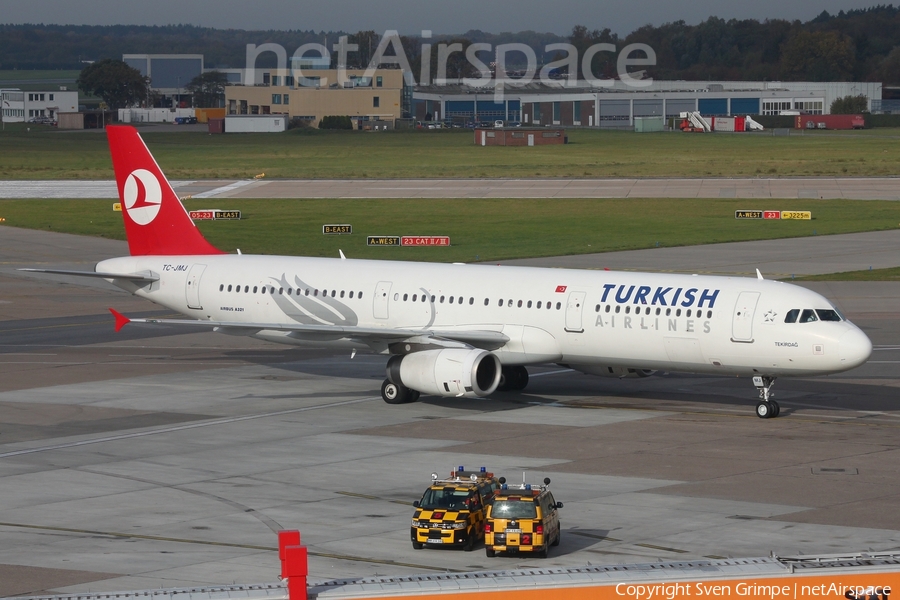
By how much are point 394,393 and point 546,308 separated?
19.0ft

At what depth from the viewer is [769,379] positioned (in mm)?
40344

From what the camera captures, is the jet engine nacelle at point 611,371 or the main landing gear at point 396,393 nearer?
the main landing gear at point 396,393

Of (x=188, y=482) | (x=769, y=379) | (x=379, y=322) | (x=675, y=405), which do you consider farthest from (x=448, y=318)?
(x=188, y=482)

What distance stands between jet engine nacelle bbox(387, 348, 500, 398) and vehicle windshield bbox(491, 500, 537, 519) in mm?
15284

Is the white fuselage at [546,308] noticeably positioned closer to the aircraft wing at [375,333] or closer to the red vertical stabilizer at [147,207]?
Answer: the aircraft wing at [375,333]

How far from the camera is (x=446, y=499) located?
26016 millimetres

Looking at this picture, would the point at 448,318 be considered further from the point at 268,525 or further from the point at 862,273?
the point at 862,273

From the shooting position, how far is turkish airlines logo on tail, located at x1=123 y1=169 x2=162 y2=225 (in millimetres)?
50719

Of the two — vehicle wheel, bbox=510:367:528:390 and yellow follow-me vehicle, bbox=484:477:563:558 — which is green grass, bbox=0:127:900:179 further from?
yellow follow-me vehicle, bbox=484:477:563:558

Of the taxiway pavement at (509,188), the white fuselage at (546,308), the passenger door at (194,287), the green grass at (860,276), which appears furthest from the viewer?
the taxiway pavement at (509,188)

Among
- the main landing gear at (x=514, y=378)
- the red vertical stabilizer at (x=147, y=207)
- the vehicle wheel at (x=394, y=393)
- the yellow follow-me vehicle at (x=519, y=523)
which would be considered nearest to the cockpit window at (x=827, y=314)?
the main landing gear at (x=514, y=378)

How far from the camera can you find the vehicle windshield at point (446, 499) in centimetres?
2592

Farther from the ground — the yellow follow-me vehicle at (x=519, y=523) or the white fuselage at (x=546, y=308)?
the white fuselage at (x=546, y=308)

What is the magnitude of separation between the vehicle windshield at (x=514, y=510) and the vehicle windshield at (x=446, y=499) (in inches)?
44.1
